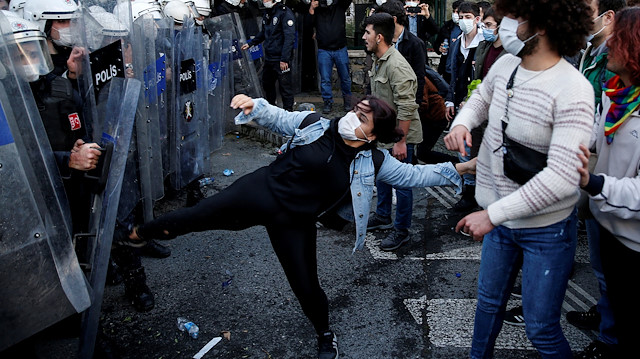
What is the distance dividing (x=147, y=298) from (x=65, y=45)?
6.43 feet

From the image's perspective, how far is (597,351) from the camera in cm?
320

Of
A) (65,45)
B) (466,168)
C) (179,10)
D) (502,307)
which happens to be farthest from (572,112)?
(179,10)

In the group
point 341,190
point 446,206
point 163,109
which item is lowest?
point 446,206

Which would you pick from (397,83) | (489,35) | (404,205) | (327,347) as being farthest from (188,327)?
(489,35)

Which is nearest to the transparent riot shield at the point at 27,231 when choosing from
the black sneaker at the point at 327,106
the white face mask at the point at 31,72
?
the white face mask at the point at 31,72

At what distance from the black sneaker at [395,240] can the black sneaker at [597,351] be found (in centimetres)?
179

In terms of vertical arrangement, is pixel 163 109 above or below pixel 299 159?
below

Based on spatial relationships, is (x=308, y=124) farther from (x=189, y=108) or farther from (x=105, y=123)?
(x=189, y=108)

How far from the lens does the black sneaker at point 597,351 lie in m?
3.17

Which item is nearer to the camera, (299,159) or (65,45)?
(299,159)

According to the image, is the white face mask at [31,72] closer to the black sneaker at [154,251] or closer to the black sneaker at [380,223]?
the black sneaker at [154,251]

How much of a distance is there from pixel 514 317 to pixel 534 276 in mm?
1318

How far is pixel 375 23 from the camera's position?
15.3 ft

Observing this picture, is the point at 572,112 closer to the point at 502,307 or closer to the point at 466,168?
the point at 466,168
